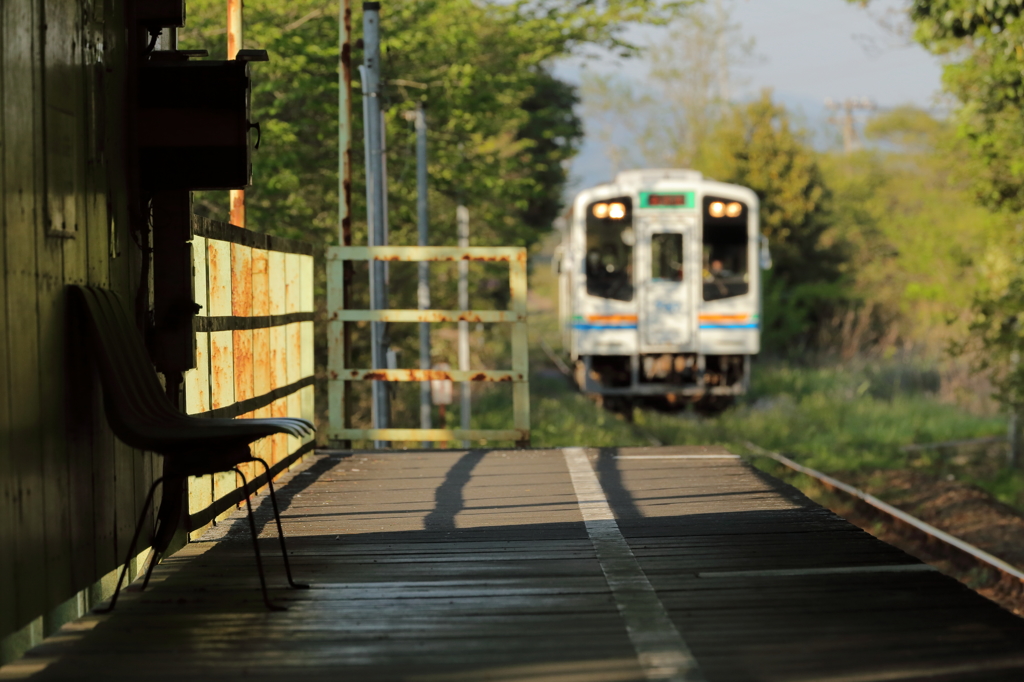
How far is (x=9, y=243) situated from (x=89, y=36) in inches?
45.6

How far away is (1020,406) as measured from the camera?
1266 centimetres

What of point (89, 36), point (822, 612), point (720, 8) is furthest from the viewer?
point (720, 8)

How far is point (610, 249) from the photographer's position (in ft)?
56.1

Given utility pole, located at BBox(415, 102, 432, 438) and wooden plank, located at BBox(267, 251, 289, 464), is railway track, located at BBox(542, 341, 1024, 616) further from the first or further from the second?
utility pole, located at BBox(415, 102, 432, 438)

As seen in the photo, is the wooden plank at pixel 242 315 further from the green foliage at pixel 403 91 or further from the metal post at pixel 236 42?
the green foliage at pixel 403 91

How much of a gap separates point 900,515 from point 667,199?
284 inches

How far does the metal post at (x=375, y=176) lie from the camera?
12812 millimetres

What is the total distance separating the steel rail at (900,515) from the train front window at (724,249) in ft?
7.75

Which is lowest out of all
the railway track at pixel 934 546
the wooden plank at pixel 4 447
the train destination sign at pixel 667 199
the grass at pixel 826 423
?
the railway track at pixel 934 546

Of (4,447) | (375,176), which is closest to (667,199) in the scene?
(375,176)

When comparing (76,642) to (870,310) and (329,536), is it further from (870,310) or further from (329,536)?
(870,310)


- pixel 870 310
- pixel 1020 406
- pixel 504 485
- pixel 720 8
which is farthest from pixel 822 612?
pixel 720 8

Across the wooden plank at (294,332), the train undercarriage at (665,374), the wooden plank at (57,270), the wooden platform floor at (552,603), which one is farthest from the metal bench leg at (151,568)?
the train undercarriage at (665,374)

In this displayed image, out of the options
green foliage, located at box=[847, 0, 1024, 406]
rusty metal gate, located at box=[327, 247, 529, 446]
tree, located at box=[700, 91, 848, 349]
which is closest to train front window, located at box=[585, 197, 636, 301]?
green foliage, located at box=[847, 0, 1024, 406]
